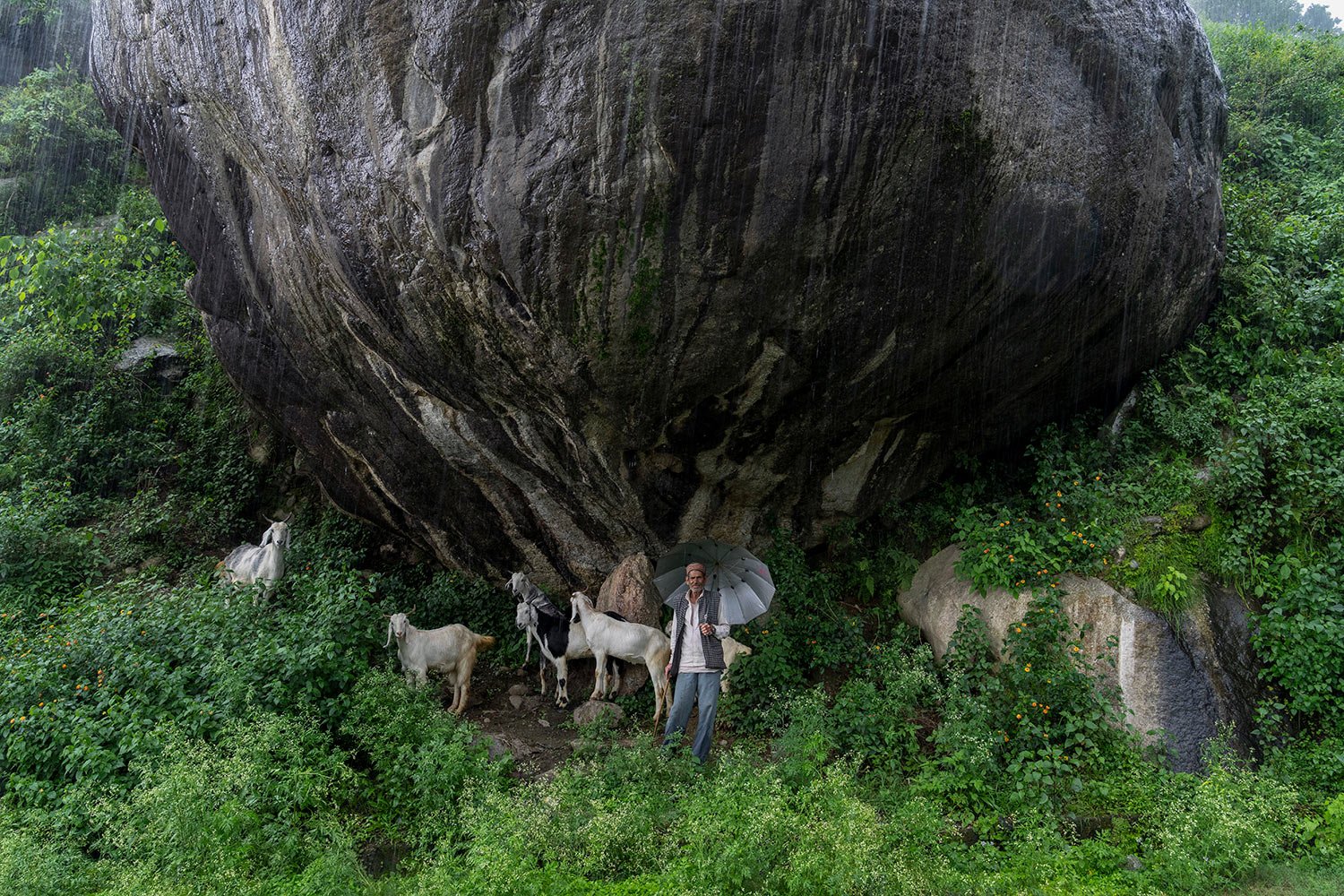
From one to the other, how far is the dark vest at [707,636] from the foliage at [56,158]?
1496 cm

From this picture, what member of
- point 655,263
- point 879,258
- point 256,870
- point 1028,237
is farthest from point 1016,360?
point 256,870

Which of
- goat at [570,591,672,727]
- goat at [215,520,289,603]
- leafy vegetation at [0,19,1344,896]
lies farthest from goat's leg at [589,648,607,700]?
goat at [215,520,289,603]

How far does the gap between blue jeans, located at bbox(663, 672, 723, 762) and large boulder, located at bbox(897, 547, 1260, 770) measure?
2.49 metres

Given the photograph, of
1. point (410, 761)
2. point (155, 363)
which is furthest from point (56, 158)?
point (410, 761)

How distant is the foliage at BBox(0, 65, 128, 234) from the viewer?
49.0 feet

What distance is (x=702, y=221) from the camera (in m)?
5.25

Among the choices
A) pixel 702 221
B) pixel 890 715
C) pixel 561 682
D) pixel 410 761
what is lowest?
pixel 561 682

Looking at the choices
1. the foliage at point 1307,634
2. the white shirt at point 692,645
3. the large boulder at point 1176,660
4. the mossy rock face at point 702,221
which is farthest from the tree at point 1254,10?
the white shirt at point 692,645

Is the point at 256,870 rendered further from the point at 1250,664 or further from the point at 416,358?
the point at 1250,664

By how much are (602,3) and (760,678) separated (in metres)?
5.14

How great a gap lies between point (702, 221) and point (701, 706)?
3.36m

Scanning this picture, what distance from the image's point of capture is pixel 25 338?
456 inches

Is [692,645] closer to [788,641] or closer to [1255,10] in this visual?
[788,641]

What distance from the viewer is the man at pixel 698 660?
5895 millimetres
